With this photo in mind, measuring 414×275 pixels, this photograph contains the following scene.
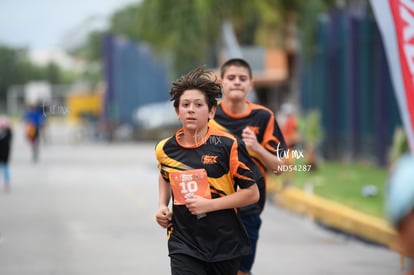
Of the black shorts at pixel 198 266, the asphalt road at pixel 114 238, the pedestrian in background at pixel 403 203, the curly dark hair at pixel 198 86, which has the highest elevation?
the curly dark hair at pixel 198 86

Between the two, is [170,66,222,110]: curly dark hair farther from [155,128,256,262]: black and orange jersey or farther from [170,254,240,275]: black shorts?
[170,254,240,275]: black shorts

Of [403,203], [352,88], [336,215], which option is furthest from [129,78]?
[403,203]

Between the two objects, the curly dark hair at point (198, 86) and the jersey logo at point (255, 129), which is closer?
the curly dark hair at point (198, 86)

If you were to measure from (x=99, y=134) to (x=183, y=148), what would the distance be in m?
41.9

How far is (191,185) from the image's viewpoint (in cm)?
549

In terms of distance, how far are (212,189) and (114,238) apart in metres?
7.04

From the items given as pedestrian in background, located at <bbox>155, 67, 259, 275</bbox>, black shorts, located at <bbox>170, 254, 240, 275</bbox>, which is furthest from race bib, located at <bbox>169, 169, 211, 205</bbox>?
black shorts, located at <bbox>170, 254, 240, 275</bbox>

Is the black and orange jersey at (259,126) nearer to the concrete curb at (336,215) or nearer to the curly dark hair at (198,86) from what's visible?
the curly dark hair at (198,86)

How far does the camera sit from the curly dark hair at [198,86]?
559 cm

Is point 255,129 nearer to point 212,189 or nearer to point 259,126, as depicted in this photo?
point 259,126

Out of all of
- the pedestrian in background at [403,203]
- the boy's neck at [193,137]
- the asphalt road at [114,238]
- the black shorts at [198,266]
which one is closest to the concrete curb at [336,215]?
the asphalt road at [114,238]

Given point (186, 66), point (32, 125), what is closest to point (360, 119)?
point (186, 66)

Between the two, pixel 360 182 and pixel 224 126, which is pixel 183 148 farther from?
pixel 360 182

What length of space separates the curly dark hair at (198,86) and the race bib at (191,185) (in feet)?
1.41
